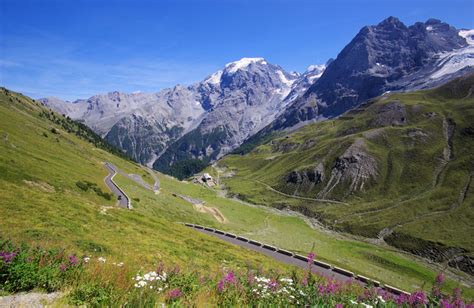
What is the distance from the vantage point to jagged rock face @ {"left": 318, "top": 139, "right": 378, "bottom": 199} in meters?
174

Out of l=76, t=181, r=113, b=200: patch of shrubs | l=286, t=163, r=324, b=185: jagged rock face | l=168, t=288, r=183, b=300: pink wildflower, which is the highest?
l=286, t=163, r=324, b=185: jagged rock face

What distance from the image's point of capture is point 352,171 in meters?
181

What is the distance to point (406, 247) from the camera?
10744cm

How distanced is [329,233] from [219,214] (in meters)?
48.1

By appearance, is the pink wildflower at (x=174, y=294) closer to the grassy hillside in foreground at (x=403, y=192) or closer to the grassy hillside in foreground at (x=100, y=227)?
the grassy hillside in foreground at (x=100, y=227)

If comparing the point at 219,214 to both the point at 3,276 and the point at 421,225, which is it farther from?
the point at 3,276

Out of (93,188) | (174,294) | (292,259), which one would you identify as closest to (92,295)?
(174,294)

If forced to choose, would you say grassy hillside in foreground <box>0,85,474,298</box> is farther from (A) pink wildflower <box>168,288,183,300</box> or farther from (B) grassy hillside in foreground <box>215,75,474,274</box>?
(B) grassy hillside in foreground <box>215,75,474,274</box>

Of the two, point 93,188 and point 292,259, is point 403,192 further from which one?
point 93,188

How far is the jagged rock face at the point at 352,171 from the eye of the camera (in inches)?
6836

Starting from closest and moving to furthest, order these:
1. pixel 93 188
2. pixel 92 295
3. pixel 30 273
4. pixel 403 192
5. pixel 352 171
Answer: pixel 92 295, pixel 30 273, pixel 93 188, pixel 403 192, pixel 352 171

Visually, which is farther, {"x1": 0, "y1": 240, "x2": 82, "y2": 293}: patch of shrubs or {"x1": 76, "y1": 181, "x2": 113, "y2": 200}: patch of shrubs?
{"x1": 76, "y1": 181, "x2": 113, "y2": 200}: patch of shrubs

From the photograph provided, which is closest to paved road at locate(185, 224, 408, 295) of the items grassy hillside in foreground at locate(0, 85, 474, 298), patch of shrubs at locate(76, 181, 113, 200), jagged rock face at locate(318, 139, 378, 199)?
grassy hillside in foreground at locate(0, 85, 474, 298)

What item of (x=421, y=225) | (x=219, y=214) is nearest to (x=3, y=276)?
(x=219, y=214)
